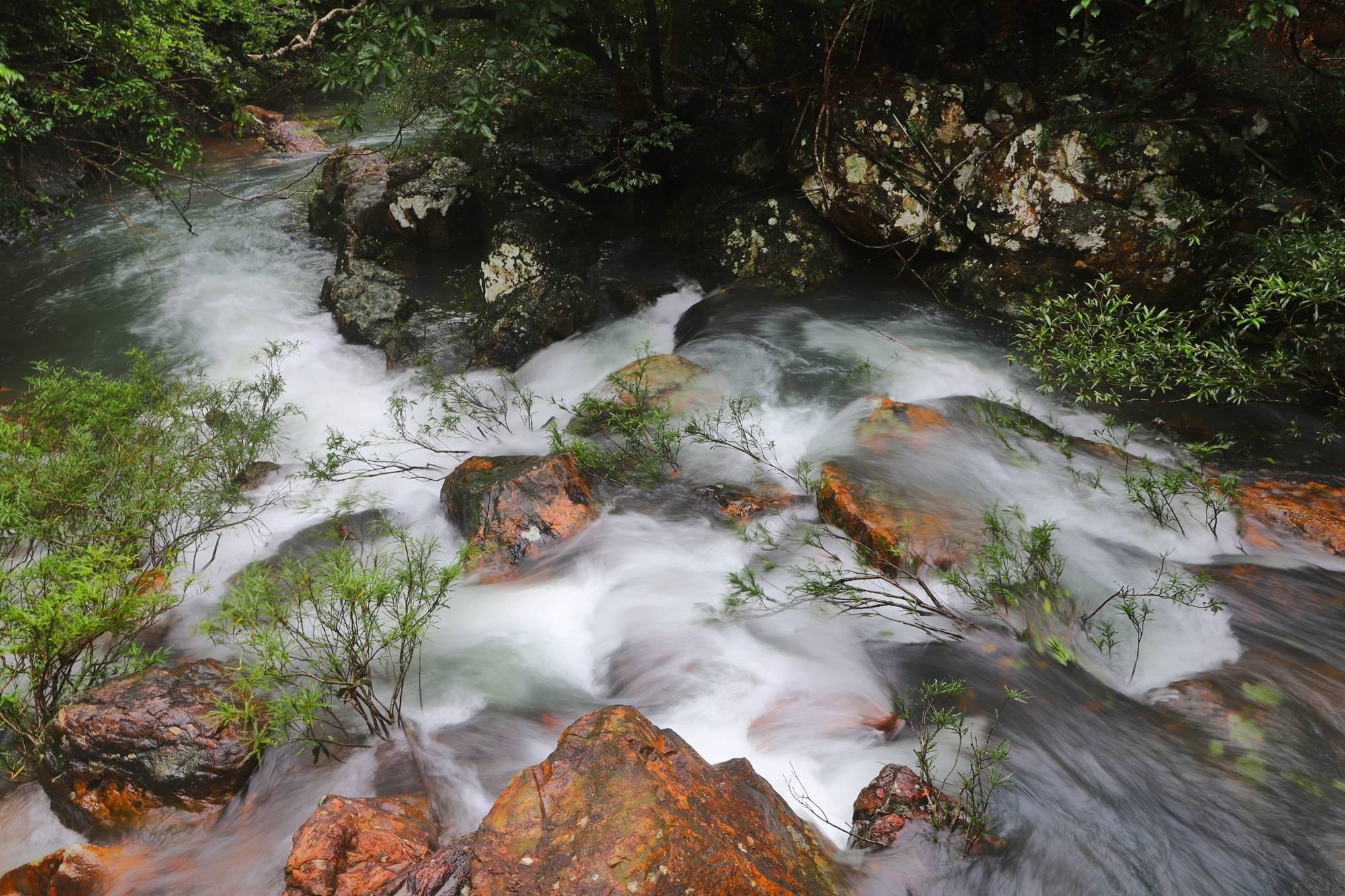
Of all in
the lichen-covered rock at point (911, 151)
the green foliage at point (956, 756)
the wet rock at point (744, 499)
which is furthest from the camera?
the lichen-covered rock at point (911, 151)

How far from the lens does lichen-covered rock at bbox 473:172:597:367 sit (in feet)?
28.1

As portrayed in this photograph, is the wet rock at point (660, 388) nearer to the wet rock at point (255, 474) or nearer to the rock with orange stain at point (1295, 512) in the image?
the wet rock at point (255, 474)

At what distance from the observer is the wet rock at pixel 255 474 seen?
21.6 feet

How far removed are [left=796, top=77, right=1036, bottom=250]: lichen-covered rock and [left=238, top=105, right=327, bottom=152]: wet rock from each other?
1248cm

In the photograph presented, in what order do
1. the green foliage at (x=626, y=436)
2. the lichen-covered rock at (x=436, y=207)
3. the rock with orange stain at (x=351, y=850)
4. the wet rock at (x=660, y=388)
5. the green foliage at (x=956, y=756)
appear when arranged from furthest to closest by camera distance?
the lichen-covered rock at (x=436, y=207) < the wet rock at (x=660, y=388) < the green foliage at (x=626, y=436) < the green foliage at (x=956, y=756) < the rock with orange stain at (x=351, y=850)

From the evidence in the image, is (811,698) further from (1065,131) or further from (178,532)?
(1065,131)

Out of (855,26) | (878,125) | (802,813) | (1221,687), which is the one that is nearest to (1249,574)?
(1221,687)

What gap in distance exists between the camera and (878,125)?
7746 millimetres

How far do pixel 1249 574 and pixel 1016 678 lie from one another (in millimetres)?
2031

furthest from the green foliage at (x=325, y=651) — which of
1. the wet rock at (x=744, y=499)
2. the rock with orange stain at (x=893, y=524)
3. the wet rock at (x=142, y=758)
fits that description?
the rock with orange stain at (x=893, y=524)

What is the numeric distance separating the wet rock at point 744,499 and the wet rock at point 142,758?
3.51 meters

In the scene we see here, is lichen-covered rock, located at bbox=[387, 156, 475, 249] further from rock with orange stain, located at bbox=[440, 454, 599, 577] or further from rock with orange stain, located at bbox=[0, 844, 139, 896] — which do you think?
rock with orange stain, located at bbox=[0, 844, 139, 896]

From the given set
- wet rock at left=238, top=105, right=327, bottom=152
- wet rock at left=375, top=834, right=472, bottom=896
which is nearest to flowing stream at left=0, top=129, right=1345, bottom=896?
wet rock at left=375, top=834, right=472, bottom=896

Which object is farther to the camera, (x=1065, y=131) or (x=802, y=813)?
(x=1065, y=131)
